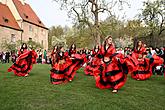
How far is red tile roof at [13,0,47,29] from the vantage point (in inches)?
1766

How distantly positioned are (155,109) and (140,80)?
523 centimetres

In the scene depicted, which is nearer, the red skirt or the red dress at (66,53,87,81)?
the red skirt

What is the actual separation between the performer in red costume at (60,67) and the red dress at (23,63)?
2451 millimetres

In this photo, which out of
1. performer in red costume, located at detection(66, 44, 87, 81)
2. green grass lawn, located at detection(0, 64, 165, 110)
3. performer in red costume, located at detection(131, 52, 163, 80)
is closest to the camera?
green grass lawn, located at detection(0, 64, 165, 110)

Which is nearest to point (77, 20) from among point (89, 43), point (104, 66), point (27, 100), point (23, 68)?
point (23, 68)

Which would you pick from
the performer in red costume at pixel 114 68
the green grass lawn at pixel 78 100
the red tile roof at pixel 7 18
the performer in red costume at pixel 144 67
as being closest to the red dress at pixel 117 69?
the performer in red costume at pixel 114 68

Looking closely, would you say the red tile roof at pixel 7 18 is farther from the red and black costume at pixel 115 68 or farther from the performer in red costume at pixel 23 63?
the red and black costume at pixel 115 68

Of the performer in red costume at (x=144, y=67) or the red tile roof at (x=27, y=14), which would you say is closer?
the performer in red costume at (x=144, y=67)

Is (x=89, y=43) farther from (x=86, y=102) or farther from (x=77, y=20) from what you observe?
(x=86, y=102)

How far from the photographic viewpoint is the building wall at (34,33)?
44219mm

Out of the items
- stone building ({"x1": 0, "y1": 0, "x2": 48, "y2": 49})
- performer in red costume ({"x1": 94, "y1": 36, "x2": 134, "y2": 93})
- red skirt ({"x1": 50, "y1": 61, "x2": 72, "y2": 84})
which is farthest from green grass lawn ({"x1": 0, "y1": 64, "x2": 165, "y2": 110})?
stone building ({"x1": 0, "y1": 0, "x2": 48, "y2": 49})

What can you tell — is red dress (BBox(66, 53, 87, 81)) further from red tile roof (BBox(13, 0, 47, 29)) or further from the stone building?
red tile roof (BBox(13, 0, 47, 29))

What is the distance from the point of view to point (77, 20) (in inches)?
1078

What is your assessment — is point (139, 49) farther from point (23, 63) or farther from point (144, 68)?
point (23, 63)
